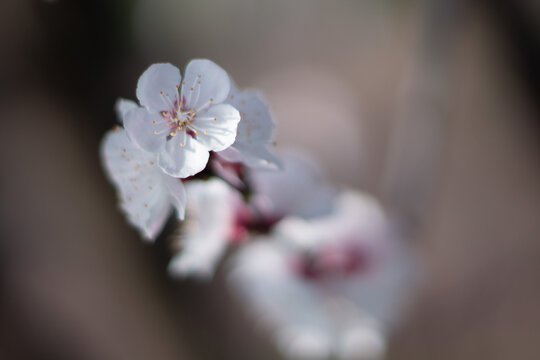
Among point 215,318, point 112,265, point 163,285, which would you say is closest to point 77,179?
point 112,265

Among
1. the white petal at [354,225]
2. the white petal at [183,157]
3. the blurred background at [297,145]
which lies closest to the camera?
the white petal at [183,157]

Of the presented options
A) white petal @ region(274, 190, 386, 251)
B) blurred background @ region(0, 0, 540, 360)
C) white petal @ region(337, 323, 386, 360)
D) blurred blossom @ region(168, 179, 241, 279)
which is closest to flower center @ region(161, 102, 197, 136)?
blurred blossom @ region(168, 179, 241, 279)

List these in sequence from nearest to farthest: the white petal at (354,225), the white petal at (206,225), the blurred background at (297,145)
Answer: the white petal at (206,225) < the white petal at (354,225) < the blurred background at (297,145)

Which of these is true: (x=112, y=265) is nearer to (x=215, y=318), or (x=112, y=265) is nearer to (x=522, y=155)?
(x=215, y=318)

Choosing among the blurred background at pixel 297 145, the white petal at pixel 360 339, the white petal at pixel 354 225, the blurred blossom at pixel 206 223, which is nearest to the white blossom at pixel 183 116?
the blurred blossom at pixel 206 223

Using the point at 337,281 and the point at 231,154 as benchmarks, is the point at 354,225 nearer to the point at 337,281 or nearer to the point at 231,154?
the point at 337,281

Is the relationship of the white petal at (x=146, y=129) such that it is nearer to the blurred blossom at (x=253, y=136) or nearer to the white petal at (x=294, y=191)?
the blurred blossom at (x=253, y=136)
